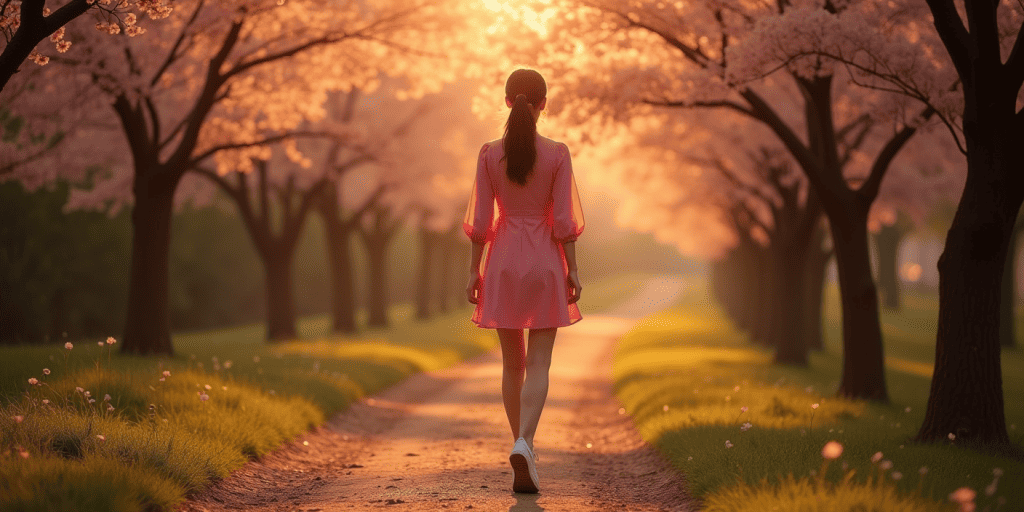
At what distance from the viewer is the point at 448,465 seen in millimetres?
7258

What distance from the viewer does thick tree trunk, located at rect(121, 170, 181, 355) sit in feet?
44.6

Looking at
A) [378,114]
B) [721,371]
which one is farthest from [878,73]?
[378,114]

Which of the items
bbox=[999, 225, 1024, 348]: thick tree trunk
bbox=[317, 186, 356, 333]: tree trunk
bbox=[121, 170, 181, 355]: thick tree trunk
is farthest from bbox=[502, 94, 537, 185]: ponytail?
bbox=[999, 225, 1024, 348]: thick tree trunk

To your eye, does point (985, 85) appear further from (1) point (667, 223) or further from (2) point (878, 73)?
(1) point (667, 223)

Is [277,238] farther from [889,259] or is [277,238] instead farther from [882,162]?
[889,259]

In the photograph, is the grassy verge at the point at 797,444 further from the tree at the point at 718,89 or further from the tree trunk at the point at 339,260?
the tree trunk at the point at 339,260

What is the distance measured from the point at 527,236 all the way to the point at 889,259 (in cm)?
4207

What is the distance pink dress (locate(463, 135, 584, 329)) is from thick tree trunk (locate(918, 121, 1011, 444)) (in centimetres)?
407

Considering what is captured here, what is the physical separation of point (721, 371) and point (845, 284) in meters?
3.49

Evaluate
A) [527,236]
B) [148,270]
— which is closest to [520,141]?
[527,236]

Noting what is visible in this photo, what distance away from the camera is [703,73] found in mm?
10656

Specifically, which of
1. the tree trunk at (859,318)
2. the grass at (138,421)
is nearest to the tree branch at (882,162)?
the tree trunk at (859,318)

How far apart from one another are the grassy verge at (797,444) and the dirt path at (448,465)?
414 millimetres

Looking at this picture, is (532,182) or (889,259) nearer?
(532,182)
